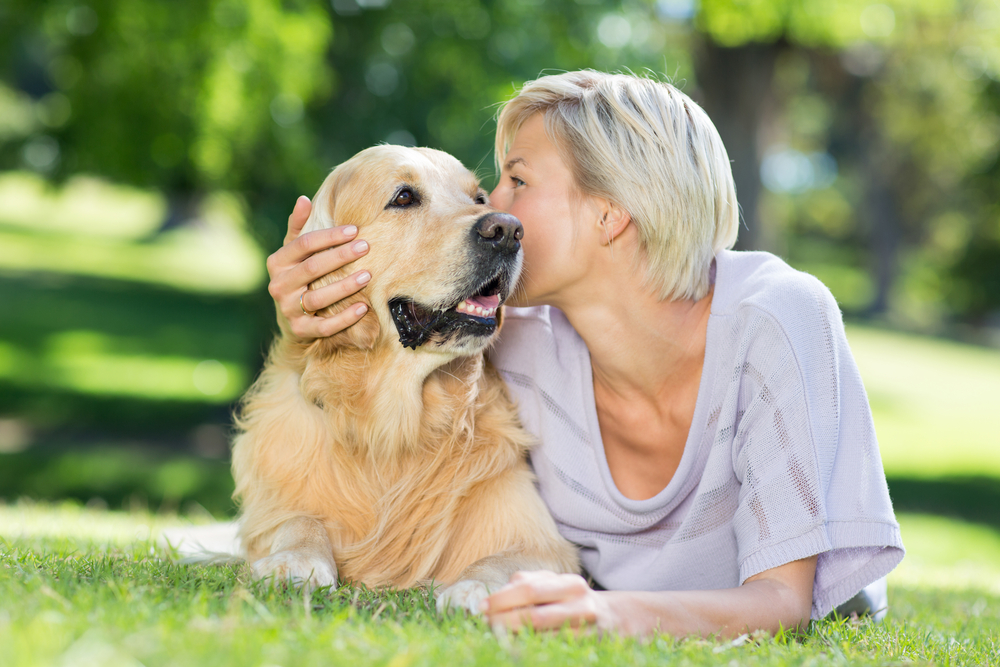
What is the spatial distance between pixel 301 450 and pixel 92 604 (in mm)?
1066

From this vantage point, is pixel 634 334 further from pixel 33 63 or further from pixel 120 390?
pixel 33 63

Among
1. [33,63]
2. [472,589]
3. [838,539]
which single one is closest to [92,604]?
[472,589]

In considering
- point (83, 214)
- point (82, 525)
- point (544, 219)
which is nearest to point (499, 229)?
point (544, 219)

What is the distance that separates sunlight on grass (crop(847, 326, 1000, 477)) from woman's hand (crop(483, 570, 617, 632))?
1007 cm

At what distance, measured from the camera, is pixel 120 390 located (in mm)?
12586

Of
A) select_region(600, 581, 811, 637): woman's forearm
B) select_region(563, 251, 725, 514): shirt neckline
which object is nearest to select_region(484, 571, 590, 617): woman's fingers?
select_region(600, 581, 811, 637): woman's forearm

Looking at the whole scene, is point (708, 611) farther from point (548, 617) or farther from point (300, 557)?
point (300, 557)

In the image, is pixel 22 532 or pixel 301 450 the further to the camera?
pixel 22 532

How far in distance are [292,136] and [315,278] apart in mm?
5529

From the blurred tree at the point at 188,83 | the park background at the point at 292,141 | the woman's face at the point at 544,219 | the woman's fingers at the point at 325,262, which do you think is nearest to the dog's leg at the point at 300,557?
the woman's fingers at the point at 325,262

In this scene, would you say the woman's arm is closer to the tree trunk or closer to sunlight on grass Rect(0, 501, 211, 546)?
sunlight on grass Rect(0, 501, 211, 546)

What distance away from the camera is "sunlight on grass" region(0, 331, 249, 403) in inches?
499

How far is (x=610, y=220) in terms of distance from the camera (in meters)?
2.91

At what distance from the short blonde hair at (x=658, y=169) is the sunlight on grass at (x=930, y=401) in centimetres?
908
